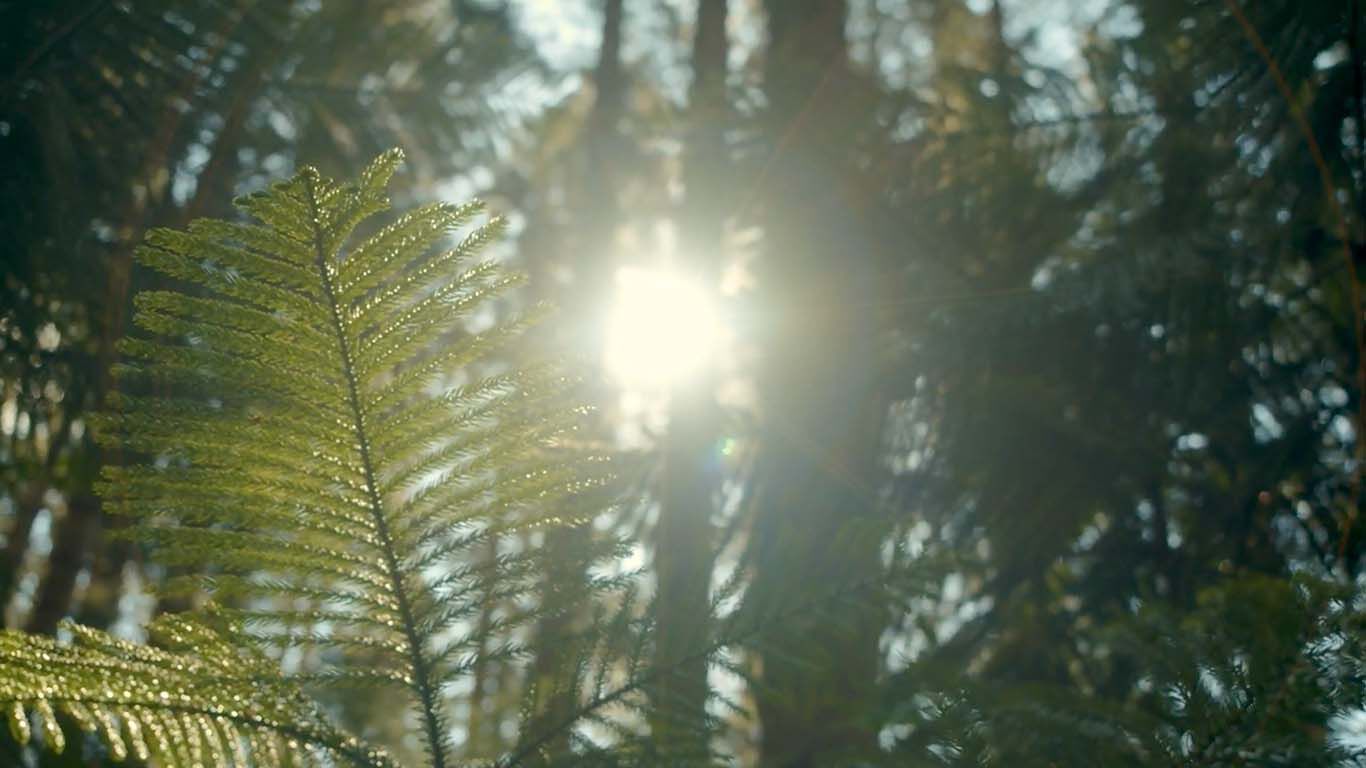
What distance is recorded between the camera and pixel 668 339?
4.62 metres

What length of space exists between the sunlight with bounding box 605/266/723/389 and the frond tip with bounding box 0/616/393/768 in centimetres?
310

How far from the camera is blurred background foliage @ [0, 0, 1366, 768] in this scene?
305 centimetres

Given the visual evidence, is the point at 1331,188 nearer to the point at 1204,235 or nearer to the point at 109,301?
the point at 1204,235

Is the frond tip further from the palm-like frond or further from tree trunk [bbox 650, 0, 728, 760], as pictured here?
tree trunk [bbox 650, 0, 728, 760]

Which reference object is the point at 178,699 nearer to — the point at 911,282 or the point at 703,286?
the point at 911,282

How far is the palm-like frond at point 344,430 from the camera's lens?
4.21ft

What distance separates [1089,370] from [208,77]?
3.08 m

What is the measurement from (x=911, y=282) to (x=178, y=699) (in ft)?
10.6

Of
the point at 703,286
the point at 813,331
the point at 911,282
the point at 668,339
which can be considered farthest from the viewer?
the point at 703,286

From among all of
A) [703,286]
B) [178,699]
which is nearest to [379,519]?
[178,699]

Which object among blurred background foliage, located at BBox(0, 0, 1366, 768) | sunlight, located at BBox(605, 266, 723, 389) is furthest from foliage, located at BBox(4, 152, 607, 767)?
sunlight, located at BBox(605, 266, 723, 389)

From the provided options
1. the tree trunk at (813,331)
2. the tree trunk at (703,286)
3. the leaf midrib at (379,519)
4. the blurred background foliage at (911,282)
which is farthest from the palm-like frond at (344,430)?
the tree trunk at (813,331)

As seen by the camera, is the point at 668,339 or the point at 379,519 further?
the point at 668,339

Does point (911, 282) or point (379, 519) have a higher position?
point (911, 282)
